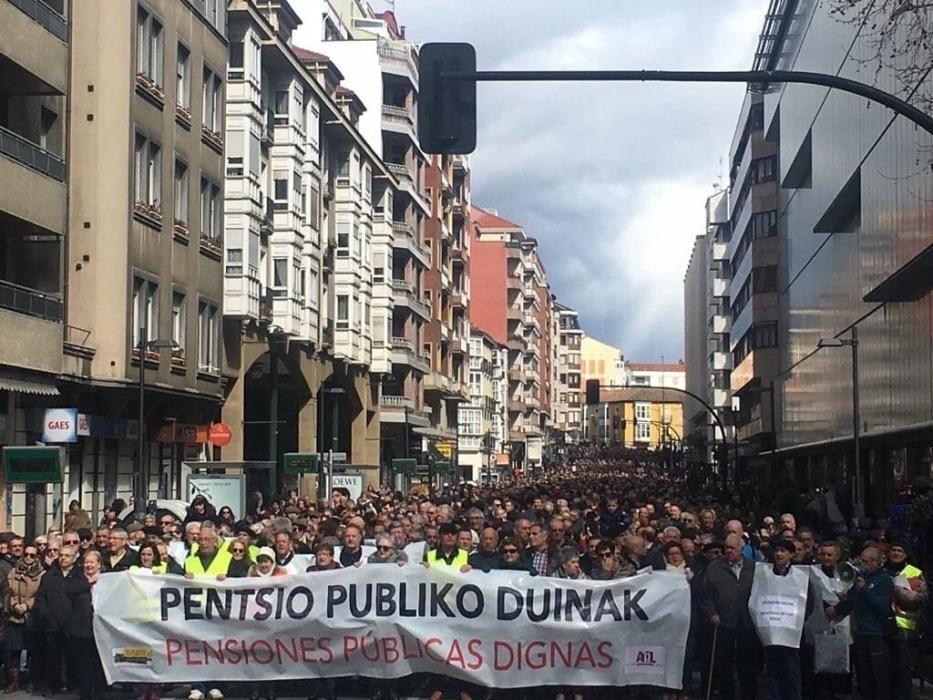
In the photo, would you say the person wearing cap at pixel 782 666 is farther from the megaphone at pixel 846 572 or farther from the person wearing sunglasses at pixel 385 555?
the person wearing sunglasses at pixel 385 555

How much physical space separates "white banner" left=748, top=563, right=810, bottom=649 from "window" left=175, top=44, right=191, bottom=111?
89.9 feet

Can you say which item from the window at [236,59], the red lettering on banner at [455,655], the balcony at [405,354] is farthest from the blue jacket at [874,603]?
the balcony at [405,354]

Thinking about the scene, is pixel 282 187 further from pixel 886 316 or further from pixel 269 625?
pixel 269 625

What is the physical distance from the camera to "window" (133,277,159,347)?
35.8 meters

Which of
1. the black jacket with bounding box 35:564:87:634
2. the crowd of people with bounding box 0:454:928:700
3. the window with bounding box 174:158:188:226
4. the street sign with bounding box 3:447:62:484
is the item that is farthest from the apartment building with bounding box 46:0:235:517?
the black jacket with bounding box 35:564:87:634

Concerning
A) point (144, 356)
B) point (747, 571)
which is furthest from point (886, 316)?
point (747, 571)

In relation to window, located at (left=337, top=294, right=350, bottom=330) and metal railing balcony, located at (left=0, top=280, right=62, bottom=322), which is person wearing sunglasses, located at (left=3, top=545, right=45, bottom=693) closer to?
metal railing balcony, located at (left=0, top=280, right=62, bottom=322)

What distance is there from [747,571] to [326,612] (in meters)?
3.95

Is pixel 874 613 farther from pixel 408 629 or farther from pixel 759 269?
pixel 759 269

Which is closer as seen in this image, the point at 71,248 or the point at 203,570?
the point at 203,570

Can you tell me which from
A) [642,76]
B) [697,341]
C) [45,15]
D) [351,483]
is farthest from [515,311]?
[642,76]

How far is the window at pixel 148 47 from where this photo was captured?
36.0m

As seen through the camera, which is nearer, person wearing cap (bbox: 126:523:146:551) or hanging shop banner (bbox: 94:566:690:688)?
hanging shop banner (bbox: 94:566:690:688)

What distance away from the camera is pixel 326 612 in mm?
15242
